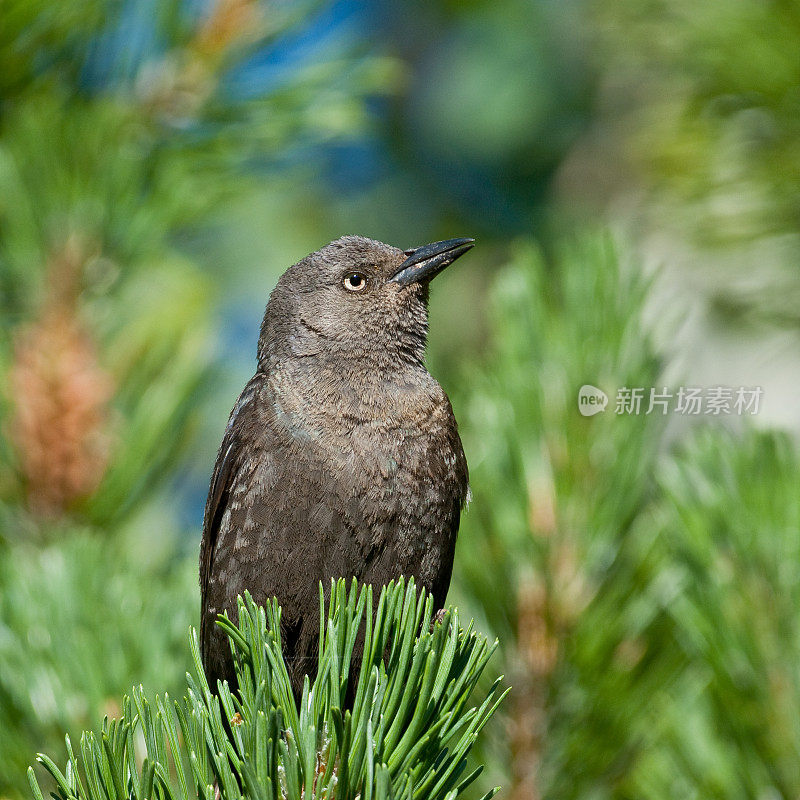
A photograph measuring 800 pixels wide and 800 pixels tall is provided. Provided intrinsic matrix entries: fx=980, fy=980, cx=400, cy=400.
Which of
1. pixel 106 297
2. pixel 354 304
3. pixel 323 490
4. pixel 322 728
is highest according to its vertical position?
pixel 354 304

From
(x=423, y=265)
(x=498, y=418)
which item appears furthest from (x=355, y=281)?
(x=498, y=418)

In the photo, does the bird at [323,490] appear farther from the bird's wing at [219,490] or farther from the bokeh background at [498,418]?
the bokeh background at [498,418]

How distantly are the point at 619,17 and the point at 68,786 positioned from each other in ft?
11.8

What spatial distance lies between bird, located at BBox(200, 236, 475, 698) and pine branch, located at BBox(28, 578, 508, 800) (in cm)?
91

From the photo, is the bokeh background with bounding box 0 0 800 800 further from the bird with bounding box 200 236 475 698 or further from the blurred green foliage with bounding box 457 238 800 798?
the bird with bounding box 200 236 475 698

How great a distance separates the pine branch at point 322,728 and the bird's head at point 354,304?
5.11 feet

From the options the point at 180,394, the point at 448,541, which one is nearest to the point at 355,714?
the point at 448,541

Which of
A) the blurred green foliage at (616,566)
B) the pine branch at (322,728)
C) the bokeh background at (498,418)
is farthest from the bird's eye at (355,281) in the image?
the pine branch at (322,728)

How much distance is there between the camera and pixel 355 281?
3346 millimetres

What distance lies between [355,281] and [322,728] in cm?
202

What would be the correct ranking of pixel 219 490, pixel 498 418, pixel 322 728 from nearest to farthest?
pixel 322 728, pixel 498 418, pixel 219 490

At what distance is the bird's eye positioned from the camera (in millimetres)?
3318

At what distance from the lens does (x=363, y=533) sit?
2543mm

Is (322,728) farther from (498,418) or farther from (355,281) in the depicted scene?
(355,281)
